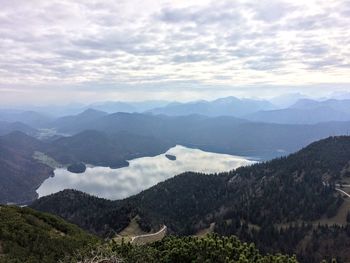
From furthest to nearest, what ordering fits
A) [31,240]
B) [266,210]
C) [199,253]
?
[266,210], [31,240], [199,253]

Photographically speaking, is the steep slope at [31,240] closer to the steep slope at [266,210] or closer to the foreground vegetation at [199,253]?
the foreground vegetation at [199,253]

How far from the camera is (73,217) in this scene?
166 m

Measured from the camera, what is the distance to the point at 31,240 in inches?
2092

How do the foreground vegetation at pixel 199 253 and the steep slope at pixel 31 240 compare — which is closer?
the foreground vegetation at pixel 199 253

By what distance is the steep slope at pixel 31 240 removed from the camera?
153ft

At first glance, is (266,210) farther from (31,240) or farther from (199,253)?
(199,253)

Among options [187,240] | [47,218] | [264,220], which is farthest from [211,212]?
[187,240]

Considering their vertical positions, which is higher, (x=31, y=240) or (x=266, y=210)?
(x=31, y=240)

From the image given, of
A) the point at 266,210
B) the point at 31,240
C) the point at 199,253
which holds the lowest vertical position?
the point at 266,210

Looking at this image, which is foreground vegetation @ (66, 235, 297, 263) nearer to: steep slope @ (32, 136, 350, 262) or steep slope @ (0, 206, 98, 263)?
steep slope @ (0, 206, 98, 263)

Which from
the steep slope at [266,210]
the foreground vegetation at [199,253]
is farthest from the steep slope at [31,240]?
the steep slope at [266,210]

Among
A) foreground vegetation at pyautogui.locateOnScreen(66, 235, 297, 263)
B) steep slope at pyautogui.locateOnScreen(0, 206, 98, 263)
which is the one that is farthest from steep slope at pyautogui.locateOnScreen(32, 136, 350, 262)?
foreground vegetation at pyautogui.locateOnScreen(66, 235, 297, 263)

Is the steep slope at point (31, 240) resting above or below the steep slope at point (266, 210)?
above

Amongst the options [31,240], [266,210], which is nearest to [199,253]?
[31,240]
